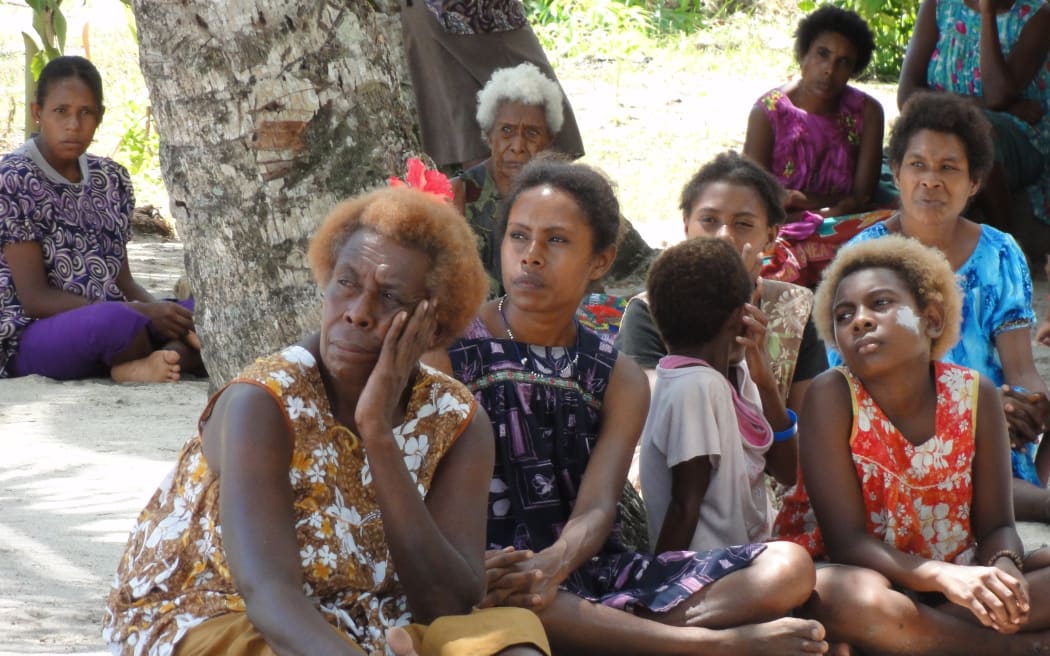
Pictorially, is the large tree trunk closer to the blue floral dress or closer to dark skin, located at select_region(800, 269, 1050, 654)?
dark skin, located at select_region(800, 269, 1050, 654)

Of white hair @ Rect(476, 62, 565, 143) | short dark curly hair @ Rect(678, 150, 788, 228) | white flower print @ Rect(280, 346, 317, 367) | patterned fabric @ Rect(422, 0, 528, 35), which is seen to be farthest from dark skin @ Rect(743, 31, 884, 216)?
white flower print @ Rect(280, 346, 317, 367)

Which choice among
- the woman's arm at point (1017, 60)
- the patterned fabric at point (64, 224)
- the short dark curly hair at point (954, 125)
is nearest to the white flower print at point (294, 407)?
the short dark curly hair at point (954, 125)

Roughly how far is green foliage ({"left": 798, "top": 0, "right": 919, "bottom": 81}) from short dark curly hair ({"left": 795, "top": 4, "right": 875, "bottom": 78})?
4.33 meters

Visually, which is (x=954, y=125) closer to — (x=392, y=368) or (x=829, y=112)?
(x=829, y=112)

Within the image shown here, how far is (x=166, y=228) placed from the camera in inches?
378

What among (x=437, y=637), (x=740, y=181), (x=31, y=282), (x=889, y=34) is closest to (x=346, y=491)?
(x=437, y=637)

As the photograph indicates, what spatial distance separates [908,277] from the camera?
12.0ft

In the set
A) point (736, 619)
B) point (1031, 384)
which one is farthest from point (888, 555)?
point (1031, 384)

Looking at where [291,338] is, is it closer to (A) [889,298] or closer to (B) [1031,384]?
(A) [889,298]

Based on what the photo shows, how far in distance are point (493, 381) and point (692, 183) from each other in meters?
1.39

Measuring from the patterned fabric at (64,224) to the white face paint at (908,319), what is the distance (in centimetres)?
388

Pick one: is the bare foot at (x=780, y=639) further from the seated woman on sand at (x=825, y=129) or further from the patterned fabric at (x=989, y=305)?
the seated woman on sand at (x=825, y=129)

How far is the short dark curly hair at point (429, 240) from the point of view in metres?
2.85

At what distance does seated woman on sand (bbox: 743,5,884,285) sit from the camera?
22.0 ft
